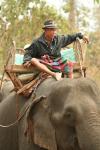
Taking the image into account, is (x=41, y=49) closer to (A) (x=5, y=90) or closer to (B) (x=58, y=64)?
(B) (x=58, y=64)

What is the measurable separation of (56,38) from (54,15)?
971 cm

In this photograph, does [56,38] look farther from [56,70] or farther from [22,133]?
[22,133]

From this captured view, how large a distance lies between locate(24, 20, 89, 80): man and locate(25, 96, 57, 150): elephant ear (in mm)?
594

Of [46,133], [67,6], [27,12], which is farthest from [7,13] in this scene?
[46,133]

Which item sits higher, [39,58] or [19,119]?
[39,58]

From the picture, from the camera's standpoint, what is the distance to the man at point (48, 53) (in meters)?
5.78

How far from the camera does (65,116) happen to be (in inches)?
187

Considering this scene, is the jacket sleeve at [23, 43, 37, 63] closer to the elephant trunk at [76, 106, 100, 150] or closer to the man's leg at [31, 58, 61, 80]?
the man's leg at [31, 58, 61, 80]

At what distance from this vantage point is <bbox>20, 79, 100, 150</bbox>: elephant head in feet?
15.0

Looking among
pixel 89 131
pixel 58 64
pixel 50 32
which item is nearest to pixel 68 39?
pixel 50 32

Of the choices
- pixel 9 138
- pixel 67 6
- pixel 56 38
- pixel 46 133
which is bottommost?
pixel 67 6

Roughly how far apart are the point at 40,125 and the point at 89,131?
0.64 m

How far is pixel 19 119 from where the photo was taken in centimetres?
571

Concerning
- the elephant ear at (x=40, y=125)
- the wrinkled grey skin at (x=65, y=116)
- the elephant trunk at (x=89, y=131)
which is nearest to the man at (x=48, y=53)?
the wrinkled grey skin at (x=65, y=116)
